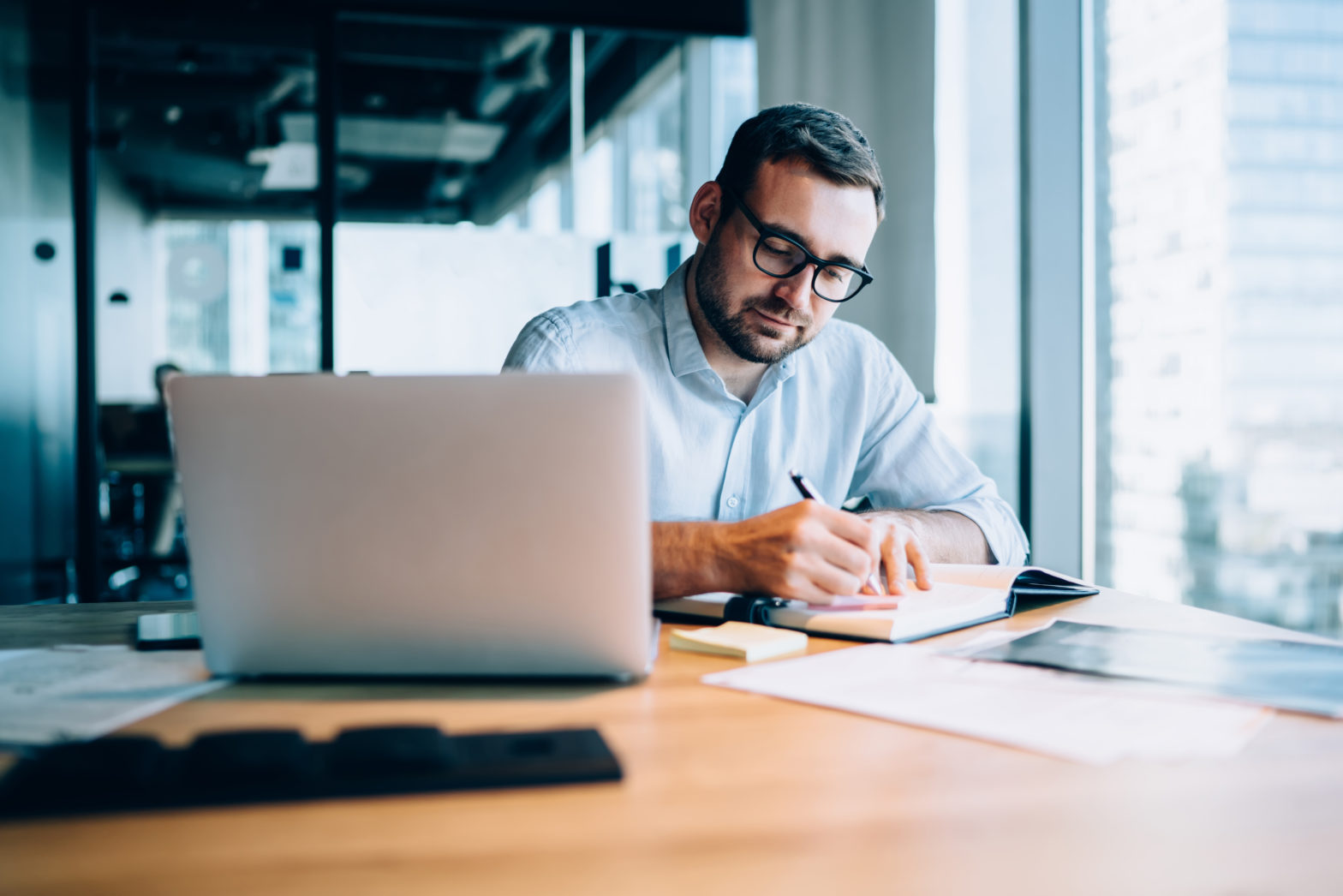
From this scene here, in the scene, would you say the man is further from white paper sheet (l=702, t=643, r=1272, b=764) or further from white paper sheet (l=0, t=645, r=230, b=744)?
white paper sheet (l=0, t=645, r=230, b=744)

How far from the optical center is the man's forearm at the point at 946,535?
1.45 meters

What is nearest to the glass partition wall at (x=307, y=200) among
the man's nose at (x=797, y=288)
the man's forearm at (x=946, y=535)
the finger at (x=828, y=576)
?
the man's nose at (x=797, y=288)

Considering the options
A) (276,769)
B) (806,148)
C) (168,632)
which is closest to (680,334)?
(806,148)

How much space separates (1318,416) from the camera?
7.47 feet

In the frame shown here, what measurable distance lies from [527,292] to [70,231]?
1941 mm

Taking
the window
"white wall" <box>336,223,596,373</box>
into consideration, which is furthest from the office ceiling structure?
the window

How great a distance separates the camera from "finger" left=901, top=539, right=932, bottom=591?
113cm

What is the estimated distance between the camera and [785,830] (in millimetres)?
551

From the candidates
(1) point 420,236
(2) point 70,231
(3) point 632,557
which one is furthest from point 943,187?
(2) point 70,231

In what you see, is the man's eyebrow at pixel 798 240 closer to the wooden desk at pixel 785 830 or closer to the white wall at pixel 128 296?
the wooden desk at pixel 785 830

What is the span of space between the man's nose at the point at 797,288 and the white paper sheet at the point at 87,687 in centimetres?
101

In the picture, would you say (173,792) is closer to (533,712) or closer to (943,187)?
(533,712)

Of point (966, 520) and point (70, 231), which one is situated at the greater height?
point (70, 231)

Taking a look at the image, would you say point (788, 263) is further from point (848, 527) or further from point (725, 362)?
point (848, 527)
